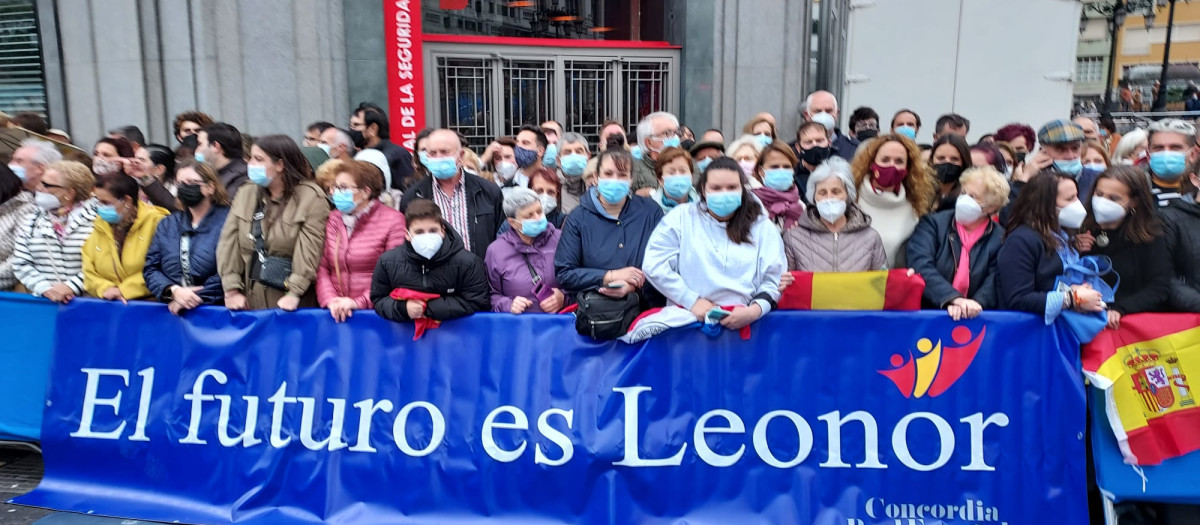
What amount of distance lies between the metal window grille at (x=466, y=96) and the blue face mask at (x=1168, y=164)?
770 cm

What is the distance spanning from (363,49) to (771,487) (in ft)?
25.1

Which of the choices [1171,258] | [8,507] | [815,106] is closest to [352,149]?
[8,507]

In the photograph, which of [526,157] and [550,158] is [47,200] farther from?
[550,158]

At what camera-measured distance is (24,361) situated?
5051 mm

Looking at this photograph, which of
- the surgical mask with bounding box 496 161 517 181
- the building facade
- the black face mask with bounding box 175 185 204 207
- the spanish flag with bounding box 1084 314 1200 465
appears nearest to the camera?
the spanish flag with bounding box 1084 314 1200 465

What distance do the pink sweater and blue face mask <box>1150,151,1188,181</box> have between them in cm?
418

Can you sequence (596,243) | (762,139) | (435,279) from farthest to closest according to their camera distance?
(762,139) → (596,243) → (435,279)

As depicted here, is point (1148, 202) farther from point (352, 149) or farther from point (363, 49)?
point (363, 49)

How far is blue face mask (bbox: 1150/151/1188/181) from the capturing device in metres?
4.51

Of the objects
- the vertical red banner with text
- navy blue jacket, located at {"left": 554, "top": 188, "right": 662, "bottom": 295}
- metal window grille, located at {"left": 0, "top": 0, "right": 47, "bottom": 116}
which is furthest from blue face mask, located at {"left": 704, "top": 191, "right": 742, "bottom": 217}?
metal window grille, located at {"left": 0, "top": 0, "right": 47, "bottom": 116}

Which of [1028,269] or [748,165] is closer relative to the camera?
[1028,269]

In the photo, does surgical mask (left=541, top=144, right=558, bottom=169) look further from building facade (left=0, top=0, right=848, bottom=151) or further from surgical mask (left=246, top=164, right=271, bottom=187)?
building facade (left=0, top=0, right=848, bottom=151)

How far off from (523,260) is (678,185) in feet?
3.48

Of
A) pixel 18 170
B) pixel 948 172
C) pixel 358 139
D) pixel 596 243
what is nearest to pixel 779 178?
pixel 948 172
